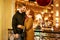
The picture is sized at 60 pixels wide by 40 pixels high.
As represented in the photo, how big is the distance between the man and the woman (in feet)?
0.20

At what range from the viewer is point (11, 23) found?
226 centimetres

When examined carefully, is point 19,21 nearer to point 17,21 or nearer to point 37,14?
point 17,21

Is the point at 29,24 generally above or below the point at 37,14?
below

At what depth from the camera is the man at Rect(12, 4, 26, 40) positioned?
88.6 inches

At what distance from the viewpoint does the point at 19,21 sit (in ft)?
7.45

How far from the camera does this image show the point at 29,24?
2262 millimetres

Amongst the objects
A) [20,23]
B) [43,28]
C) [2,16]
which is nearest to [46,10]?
[43,28]

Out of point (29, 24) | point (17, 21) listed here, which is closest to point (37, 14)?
point (29, 24)

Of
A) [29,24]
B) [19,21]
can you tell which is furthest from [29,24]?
[19,21]

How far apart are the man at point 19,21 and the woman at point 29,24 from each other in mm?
62

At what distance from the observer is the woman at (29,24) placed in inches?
88.3

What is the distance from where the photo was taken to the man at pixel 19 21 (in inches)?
88.6

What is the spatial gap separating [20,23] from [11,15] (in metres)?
0.18

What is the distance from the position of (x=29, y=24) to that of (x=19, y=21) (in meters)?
0.16
